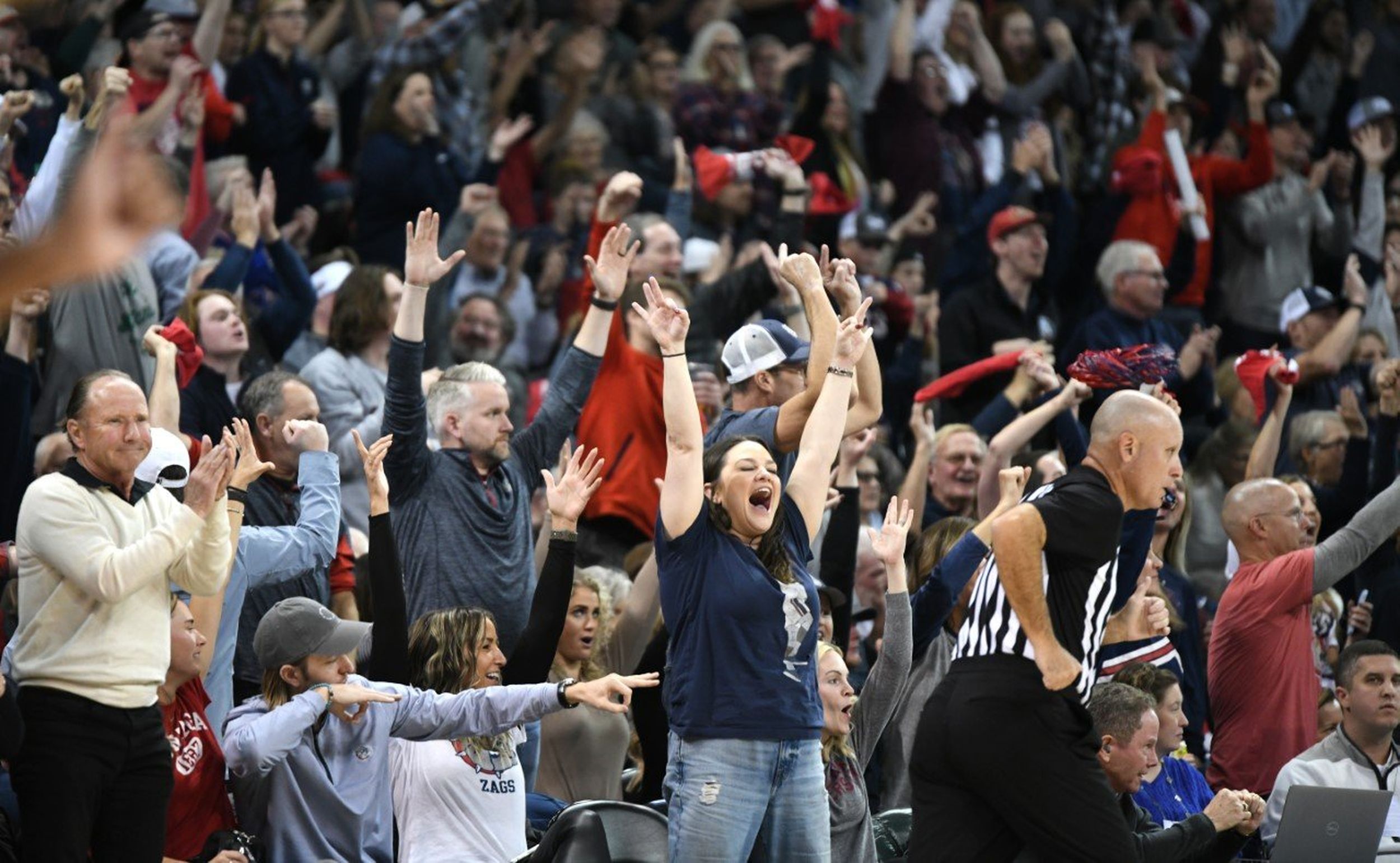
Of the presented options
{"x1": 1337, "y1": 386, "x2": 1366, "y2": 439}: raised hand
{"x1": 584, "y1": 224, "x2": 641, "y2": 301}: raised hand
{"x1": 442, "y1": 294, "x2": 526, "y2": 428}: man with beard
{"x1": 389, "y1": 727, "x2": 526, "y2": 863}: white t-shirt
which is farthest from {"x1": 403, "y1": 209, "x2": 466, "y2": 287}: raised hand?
{"x1": 1337, "y1": 386, "x2": 1366, "y2": 439}: raised hand

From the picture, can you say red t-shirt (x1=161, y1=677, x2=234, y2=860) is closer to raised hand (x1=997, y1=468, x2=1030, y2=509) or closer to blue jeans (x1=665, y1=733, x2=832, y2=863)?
blue jeans (x1=665, y1=733, x2=832, y2=863)

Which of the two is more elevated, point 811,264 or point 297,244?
point 811,264

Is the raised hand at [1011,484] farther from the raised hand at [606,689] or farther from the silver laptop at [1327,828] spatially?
the raised hand at [606,689]

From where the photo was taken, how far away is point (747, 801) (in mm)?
4742

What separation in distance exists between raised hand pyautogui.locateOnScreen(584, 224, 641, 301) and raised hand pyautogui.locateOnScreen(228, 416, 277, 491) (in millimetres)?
1419

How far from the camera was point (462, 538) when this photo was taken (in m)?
6.09

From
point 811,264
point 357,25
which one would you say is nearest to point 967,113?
point 357,25

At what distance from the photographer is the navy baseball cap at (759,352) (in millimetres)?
5977

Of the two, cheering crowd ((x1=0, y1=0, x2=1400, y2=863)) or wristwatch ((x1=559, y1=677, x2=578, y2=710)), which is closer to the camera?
cheering crowd ((x1=0, y1=0, x2=1400, y2=863))

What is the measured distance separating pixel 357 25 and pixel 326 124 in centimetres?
153

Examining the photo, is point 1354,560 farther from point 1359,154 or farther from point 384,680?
point 1359,154

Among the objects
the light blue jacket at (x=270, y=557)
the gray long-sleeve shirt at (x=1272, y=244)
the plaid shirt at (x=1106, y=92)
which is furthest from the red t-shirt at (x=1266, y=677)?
the plaid shirt at (x=1106, y=92)

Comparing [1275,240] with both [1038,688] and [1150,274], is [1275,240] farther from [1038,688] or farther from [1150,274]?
[1038,688]

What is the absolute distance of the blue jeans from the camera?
4711mm
